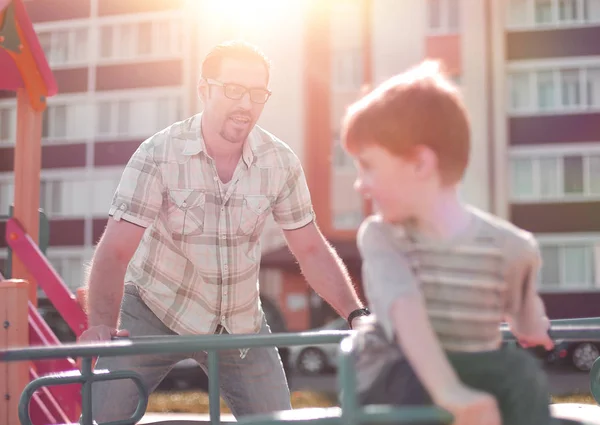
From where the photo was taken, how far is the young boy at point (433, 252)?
1810mm

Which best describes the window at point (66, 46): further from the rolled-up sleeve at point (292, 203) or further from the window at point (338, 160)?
the rolled-up sleeve at point (292, 203)

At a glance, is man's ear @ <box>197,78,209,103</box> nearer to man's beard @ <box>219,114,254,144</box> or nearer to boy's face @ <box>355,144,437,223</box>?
man's beard @ <box>219,114,254,144</box>

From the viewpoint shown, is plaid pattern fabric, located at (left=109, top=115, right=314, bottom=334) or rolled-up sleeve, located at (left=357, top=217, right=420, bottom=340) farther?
plaid pattern fabric, located at (left=109, top=115, right=314, bottom=334)

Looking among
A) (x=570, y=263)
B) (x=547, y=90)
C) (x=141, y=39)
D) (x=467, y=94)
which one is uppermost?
(x=141, y=39)

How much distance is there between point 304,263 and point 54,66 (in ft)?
94.0

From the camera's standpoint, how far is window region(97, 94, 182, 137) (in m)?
28.2

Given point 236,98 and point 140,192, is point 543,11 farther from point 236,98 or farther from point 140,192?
point 140,192

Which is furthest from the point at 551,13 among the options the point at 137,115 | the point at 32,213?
the point at 32,213

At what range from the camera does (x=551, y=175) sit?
25.2 metres

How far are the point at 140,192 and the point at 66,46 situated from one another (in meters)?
28.9

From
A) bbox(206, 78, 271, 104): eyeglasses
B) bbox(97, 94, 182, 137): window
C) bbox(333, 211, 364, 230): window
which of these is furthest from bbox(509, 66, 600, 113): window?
bbox(206, 78, 271, 104): eyeglasses

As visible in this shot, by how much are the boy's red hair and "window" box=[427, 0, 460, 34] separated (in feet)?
81.0

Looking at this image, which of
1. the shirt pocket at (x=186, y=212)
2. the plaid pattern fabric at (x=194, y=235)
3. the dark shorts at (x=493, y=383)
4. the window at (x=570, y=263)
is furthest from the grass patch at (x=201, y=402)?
A: the window at (x=570, y=263)

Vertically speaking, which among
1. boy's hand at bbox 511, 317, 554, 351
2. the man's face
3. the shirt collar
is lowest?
boy's hand at bbox 511, 317, 554, 351
